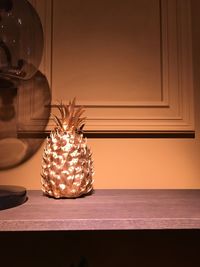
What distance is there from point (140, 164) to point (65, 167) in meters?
0.21

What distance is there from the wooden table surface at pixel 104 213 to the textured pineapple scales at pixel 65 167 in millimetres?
20

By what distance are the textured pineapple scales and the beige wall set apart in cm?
12

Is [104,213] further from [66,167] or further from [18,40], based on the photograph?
[18,40]

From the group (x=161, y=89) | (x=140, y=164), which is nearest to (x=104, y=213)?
(x=140, y=164)

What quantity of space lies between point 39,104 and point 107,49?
20 cm

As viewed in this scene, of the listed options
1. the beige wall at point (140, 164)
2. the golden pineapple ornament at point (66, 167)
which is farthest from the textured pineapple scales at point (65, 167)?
the beige wall at point (140, 164)

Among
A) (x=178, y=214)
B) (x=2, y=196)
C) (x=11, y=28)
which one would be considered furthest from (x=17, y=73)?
(x=178, y=214)

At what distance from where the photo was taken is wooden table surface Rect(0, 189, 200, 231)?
0.34m
